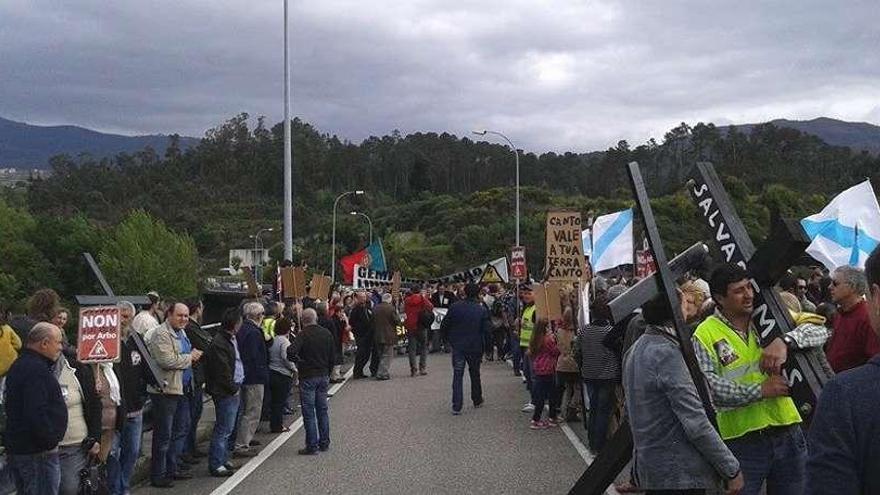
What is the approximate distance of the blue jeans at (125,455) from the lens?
9.19m

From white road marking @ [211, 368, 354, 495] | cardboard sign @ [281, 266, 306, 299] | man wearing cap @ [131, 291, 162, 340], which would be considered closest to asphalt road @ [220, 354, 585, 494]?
white road marking @ [211, 368, 354, 495]

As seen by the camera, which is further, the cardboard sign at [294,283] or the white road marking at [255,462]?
the cardboard sign at [294,283]

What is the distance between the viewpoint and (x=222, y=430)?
36.1ft

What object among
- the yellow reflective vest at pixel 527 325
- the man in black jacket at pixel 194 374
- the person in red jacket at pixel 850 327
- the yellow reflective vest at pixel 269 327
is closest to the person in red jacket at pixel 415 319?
the yellow reflective vest at pixel 527 325

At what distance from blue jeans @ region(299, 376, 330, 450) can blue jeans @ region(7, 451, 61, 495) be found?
4.99 m

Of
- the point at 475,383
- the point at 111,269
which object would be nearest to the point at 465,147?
the point at 111,269

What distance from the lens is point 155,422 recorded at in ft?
33.8

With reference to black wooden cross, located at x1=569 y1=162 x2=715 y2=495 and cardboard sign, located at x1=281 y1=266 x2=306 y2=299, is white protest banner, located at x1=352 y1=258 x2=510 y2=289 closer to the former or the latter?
cardboard sign, located at x1=281 y1=266 x2=306 y2=299

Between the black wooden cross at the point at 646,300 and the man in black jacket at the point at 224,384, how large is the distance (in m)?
6.09

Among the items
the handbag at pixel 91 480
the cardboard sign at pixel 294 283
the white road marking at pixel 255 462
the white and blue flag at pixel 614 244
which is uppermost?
the white and blue flag at pixel 614 244

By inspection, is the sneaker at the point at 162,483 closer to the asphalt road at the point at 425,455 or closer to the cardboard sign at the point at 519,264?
the asphalt road at the point at 425,455

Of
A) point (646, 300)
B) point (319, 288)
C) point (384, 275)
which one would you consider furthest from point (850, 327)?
point (384, 275)

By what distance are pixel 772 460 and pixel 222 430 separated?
23.1ft

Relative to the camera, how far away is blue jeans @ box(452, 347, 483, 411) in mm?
15250
